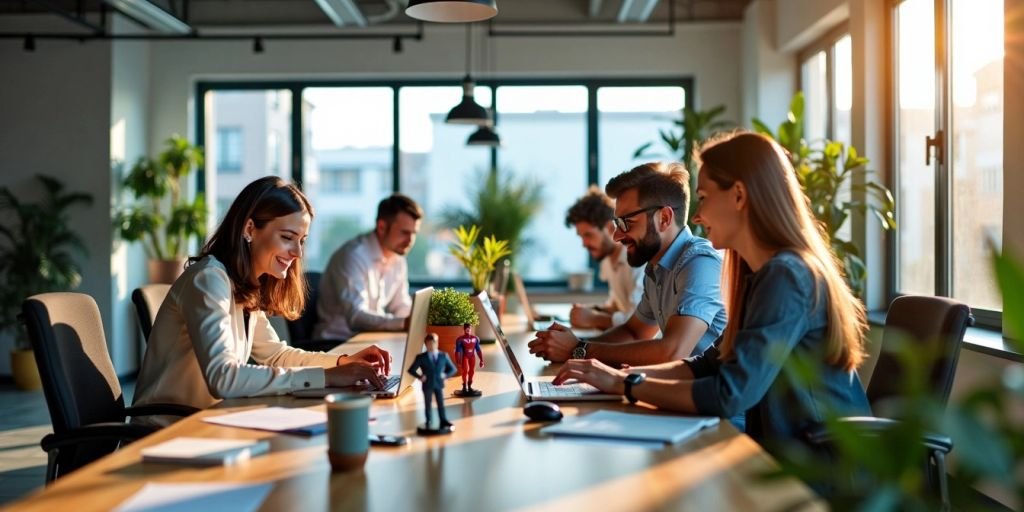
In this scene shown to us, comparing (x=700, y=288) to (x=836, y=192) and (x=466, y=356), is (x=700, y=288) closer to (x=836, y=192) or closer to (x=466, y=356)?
(x=466, y=356)

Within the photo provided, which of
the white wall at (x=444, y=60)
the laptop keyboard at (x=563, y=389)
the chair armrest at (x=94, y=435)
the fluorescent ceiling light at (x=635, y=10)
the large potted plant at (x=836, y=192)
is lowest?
the chair armrest at (x=94, y=435)

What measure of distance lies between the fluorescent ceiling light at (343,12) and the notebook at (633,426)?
5.58 meters

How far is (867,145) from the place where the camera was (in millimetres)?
5883

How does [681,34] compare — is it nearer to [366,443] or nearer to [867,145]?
[867,145]

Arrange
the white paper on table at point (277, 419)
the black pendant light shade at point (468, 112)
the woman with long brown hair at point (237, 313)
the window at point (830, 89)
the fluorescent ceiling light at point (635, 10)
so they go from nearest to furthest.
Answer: the white paper on table at point (277, 419)
the woman with long brown hair at point (237, 313)
the black pendant light shade at point (468, 112)
the window at point (830, 89)
the fluorescent ceiling light at point (635, 10)

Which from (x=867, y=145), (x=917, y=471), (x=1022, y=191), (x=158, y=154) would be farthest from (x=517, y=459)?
(x=158, y=154)

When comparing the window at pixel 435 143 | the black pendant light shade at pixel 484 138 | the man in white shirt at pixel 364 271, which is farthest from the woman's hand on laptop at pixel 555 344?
the window at pixel 435 143

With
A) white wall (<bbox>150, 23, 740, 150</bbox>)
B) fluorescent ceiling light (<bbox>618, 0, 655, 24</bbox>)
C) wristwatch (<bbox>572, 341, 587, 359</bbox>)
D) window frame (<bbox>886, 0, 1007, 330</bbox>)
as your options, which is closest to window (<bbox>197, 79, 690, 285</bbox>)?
white wall (<bbox>150, 23, 740, 150</bbox>)

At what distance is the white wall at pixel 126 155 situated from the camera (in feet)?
26.7

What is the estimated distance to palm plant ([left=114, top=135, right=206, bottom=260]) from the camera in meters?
8.06

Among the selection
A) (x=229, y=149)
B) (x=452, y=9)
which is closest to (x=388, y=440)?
(x=452, y=9)

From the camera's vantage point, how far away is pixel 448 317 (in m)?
3.24

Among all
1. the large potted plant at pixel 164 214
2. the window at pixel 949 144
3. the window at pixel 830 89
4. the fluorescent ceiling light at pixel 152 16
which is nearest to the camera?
the window at pixel 949 144

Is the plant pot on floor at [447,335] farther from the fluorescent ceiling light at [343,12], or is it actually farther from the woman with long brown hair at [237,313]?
the fluorescent ceiling light at [343,12]
